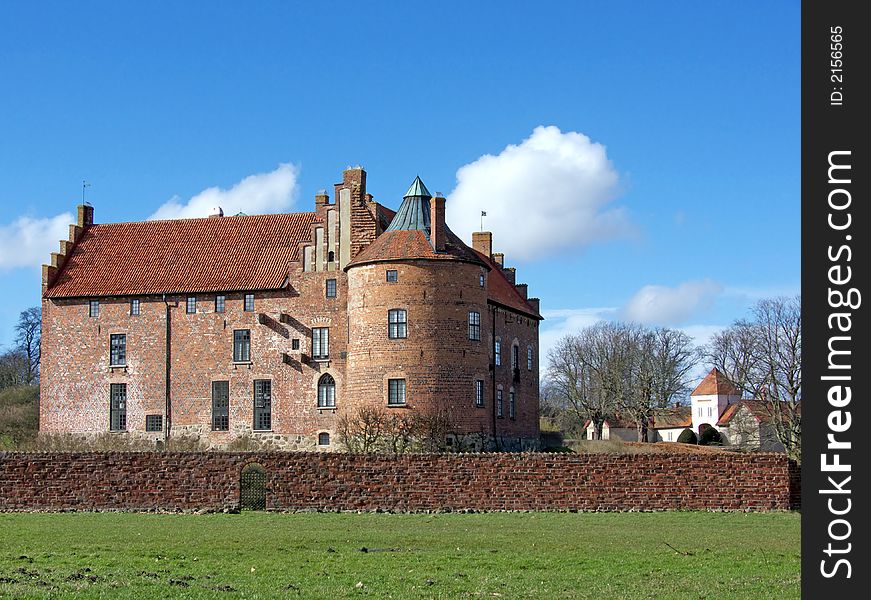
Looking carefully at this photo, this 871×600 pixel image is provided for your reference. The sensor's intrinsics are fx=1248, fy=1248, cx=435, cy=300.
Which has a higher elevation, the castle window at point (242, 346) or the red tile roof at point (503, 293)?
the red tile roof at point (503, 293)

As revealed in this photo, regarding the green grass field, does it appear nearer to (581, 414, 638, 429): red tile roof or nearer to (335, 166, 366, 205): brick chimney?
(335, 166, 366, 205): brick chimney

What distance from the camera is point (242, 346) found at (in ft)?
174

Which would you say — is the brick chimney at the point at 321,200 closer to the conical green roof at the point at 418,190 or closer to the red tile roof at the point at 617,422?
the conical green roof at the point at 418,190

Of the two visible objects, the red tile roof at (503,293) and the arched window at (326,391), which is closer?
the arched window at (326,391)

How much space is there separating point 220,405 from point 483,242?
1598cm

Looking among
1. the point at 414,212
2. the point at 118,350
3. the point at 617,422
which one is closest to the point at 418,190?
the point at 414,212

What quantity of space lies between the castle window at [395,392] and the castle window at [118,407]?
13.3 meters

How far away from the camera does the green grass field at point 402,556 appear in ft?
49.6

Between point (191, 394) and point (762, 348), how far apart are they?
2964cm

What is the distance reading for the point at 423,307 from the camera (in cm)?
4797

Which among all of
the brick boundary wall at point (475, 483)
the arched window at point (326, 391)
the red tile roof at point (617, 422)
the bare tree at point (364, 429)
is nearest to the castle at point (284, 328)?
the arched window at point (326, 391)

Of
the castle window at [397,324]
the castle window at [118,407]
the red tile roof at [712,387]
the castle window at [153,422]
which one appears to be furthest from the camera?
the red tile roof at [712,387]
